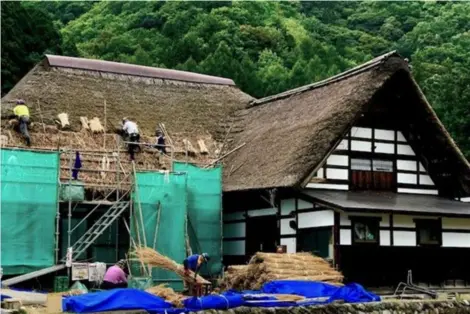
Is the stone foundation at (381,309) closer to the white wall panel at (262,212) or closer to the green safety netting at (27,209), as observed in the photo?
the white wall panel at (262,212)

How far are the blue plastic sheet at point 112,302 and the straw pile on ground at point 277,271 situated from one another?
3992mm

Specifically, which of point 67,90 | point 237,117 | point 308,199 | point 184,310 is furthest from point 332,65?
point 184,310

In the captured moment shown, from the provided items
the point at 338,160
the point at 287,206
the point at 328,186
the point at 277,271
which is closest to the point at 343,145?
the point at 338,160

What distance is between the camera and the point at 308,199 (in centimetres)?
1756

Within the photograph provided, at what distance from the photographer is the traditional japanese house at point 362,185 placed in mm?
17641

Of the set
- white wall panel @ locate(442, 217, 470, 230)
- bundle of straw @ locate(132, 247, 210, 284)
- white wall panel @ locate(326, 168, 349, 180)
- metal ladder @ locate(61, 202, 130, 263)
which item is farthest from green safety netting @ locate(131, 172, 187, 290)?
white wall panel @ locate(442, 217, 470, 230)

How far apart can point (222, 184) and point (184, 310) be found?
8.48m

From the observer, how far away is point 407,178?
66.1 feet

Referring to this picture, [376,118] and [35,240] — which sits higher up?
[376,118]

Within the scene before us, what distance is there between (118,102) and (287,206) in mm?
7479

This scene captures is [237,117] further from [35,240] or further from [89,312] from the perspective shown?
[89,312]

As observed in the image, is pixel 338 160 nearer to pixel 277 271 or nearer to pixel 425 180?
pixel 425 180

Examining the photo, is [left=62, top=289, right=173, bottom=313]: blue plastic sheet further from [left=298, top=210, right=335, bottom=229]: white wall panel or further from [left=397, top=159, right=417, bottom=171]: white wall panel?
[left=397, top=159, right=417, bottom=171]: white wall panel

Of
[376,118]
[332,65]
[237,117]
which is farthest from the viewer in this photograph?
[332,65]
